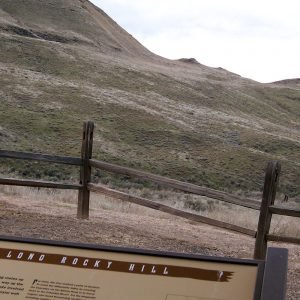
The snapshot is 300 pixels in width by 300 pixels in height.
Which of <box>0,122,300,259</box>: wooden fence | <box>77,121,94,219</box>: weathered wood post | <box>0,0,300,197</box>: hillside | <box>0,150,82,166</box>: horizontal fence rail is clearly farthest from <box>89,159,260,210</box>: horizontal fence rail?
<box>0,0,300,197</box>: hillside

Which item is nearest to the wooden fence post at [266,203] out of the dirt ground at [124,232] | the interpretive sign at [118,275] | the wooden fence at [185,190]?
the wooden fence at [185,190]

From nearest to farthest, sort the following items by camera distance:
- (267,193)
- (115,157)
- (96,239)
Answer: (267,193) < (96,239) < (115,157)

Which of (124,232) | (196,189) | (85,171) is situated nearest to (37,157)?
(85,171)

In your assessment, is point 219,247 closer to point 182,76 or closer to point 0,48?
point 0,48

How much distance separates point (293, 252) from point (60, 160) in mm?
3716

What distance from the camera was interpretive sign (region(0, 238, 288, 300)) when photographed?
8.84 ft

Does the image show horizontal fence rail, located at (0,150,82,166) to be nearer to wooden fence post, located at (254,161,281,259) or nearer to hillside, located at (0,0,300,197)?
wooden fence post, located at (254,161,281,259)

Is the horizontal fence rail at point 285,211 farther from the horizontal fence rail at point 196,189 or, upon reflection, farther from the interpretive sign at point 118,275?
the interpretive sign at point 118,275

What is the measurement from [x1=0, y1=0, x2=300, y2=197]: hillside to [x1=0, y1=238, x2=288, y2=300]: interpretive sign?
74.5ft

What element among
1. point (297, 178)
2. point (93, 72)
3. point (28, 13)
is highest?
point (28, 13)

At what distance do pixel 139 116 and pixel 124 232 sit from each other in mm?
34236

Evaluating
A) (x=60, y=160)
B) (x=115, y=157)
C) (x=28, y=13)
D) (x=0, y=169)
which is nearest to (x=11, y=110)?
(x=115, y=157)

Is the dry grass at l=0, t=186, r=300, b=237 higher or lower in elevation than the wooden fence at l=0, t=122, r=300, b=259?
lower

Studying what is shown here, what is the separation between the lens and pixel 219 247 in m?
8.70
